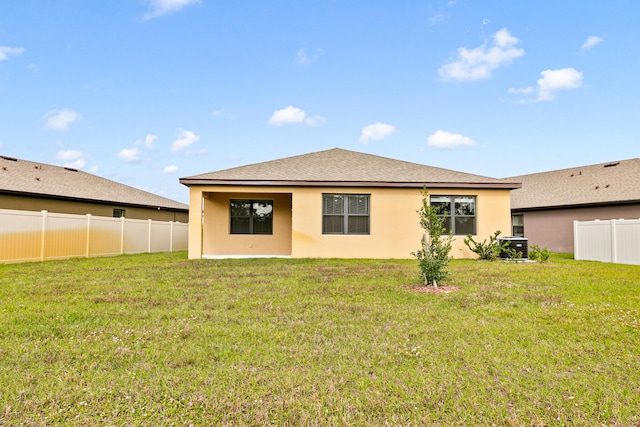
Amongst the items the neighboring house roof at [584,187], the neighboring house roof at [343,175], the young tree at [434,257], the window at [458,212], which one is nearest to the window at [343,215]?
the neighboring house roof at [343,175]

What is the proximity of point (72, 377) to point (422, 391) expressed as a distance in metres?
3.00

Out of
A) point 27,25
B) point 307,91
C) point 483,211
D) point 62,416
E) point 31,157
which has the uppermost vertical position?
point 27,25

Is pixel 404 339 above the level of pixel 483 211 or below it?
below

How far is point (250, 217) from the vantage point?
1644 centimetres

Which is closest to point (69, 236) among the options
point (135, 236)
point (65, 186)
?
point (135, 236)

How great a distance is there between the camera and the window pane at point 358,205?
570 inches

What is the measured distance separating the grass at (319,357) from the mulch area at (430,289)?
27cm

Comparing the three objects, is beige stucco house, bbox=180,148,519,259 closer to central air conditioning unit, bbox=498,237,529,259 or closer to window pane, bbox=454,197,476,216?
window pane, bbox=454,197,476,216

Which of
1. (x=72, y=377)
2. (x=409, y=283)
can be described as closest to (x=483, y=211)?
(x=409, y=283)

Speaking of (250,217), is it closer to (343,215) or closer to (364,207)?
(343,215)

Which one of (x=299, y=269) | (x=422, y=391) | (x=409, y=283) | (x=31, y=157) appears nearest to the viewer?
(x=422, y=391)

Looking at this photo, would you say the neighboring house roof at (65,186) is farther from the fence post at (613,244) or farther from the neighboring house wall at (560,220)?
the fence post at (613,244)

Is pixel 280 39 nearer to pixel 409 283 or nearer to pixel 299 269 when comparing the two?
pixel 299 269

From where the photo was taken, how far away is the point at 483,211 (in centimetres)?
1448
